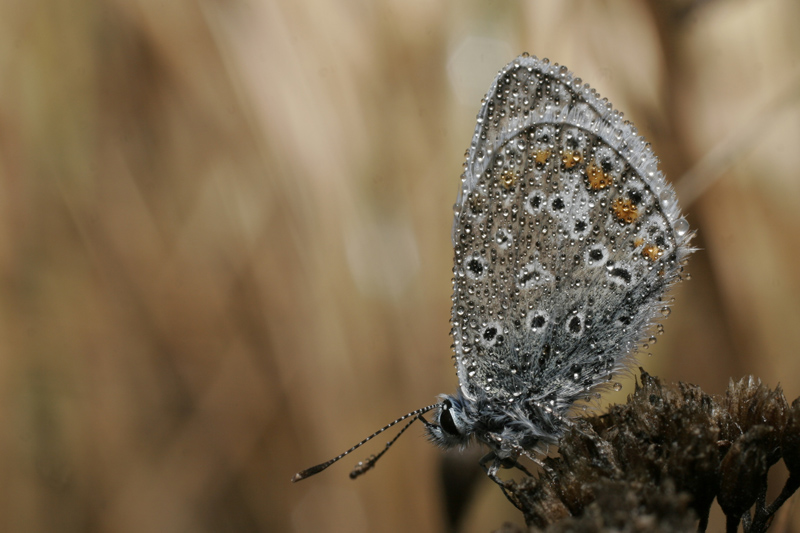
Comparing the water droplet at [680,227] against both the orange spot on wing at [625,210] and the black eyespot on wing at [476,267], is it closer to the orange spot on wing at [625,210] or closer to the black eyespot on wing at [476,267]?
the orange spot on wing at [625,210]

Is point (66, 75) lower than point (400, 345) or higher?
higher

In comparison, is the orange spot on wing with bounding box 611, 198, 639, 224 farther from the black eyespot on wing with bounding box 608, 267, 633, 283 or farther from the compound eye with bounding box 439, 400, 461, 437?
the compound eye with bounding box 439, 400, 461, 437

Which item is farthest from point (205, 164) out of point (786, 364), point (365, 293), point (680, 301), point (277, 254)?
point (786, 364)

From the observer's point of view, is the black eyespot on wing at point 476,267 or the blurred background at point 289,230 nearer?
the black eyespot on wing at point 476,267

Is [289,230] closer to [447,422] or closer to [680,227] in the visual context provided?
[447,422]

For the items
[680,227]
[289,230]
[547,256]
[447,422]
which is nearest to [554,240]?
[547,256]

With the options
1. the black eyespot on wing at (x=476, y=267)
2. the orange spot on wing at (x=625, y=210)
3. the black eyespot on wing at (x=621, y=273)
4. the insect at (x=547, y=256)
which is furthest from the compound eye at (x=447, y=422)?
the orange spot on wing at (x=625, y=210)

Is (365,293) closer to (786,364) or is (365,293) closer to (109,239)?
(109,239)

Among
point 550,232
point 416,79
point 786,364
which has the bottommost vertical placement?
point 786,364
